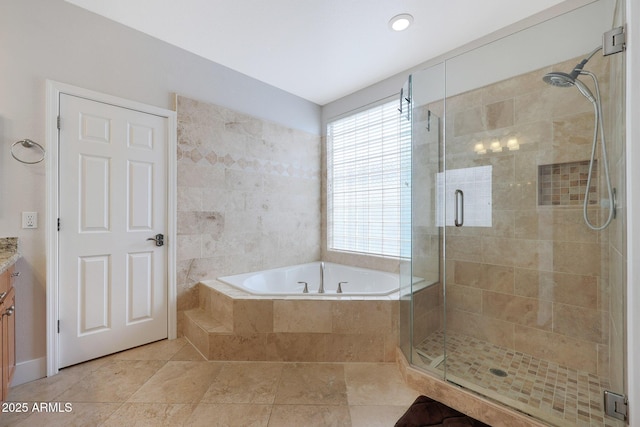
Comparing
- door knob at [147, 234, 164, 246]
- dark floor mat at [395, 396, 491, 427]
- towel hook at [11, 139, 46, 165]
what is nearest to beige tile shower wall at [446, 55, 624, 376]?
dark floor mat at [395, 396, 491, 427]

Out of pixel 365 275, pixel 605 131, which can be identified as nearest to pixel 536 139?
pixel 605 131

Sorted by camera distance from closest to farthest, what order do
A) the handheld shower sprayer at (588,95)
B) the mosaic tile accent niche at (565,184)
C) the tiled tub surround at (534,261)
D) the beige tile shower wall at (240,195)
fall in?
the tiled tub surround at (534,261), the handheld shower sprayer at (588,95), the mosaic tile accent niche at (565,184), the beige tile shower wall at (240,195)

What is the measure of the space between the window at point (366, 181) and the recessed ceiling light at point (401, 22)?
85cm

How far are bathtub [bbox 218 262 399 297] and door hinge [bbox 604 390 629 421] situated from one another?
1535 mm

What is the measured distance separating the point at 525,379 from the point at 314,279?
2.10 m

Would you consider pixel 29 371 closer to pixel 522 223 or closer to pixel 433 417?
pixel 433 417

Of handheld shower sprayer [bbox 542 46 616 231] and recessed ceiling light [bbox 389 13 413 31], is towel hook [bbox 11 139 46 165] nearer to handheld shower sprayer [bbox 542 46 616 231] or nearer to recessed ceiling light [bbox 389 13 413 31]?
recessed ceiling light [bbox 389 13 413 31]

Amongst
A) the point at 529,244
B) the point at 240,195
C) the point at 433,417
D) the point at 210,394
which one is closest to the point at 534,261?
the point at 529,244

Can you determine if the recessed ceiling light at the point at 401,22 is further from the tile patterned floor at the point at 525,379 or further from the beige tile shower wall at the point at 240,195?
the tile patterned floor at the point at 525,379

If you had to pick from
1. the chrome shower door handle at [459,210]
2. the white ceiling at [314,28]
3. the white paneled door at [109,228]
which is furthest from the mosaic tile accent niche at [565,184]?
the white paneled door at [109,228]

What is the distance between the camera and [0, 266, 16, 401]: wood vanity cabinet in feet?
4.48

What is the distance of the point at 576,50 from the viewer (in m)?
1.81

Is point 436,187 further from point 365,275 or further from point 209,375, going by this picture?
point 209,375

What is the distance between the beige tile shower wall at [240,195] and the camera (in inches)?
100
